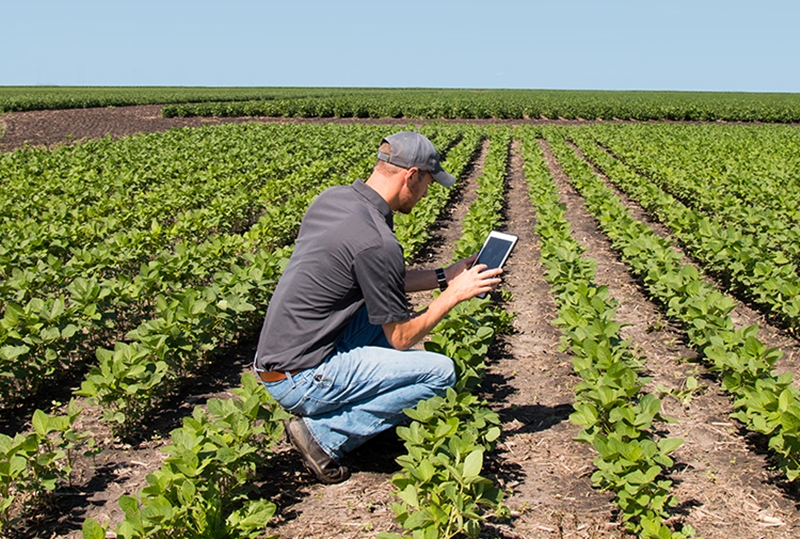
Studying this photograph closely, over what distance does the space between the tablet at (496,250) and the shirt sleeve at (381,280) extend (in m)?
0.73

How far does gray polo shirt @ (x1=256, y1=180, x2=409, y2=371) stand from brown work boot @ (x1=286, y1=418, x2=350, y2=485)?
35 centimetres

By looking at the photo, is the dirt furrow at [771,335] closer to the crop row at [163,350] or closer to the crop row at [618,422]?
the crop row at [618,422]

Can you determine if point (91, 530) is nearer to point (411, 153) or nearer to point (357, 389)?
point (357, 389)

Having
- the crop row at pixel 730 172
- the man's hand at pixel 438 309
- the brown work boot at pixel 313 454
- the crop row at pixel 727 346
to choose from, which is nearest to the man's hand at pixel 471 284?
the man's hand at pixel 438 309

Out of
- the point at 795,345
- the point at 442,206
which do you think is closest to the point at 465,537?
the point at 795,345

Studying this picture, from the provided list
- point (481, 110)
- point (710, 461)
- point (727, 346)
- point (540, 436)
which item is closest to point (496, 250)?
point (540, 436)

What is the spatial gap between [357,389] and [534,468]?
43.6 inches

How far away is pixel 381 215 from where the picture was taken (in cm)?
309

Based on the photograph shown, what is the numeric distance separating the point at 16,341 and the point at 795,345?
5.77 metres

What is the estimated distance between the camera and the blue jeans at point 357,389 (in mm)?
3166

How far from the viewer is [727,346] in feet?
13.8

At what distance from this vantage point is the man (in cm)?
295

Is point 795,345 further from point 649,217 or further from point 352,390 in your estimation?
point 649,217

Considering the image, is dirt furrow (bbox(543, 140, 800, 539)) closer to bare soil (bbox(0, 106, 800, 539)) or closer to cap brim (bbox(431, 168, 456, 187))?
bare soil (bbox(0, 106, 800, 539))
